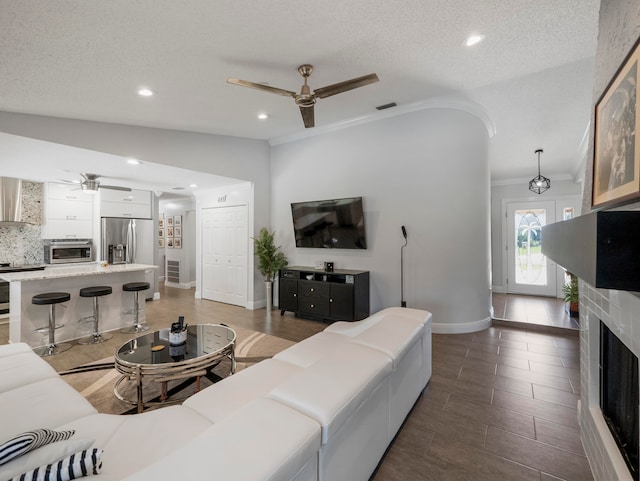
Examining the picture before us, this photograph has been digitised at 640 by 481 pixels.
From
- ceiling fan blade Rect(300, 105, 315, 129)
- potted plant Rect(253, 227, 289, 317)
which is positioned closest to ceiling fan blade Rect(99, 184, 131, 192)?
potted plant Rect(253, 227, 289, 317)

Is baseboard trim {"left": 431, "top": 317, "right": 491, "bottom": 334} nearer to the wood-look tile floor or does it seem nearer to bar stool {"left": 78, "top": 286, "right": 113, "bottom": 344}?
the wood-look tile floor

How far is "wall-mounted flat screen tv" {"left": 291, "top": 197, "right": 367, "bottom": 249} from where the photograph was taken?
4641 millimetres

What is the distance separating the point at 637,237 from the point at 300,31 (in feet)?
8.41

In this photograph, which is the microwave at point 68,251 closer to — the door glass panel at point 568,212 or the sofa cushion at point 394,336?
the sofa cushion at point 394,336

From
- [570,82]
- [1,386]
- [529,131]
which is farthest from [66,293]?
[529,131]

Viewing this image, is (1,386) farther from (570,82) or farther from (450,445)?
(570,82)

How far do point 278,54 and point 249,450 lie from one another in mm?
2996

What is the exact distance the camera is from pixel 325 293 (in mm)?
4566

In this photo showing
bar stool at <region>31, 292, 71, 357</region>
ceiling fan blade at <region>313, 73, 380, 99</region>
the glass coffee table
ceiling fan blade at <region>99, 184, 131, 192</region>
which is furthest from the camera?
ceiling fan blade at <region>99, 184, 131, 192</region>

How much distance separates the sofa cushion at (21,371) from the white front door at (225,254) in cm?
366

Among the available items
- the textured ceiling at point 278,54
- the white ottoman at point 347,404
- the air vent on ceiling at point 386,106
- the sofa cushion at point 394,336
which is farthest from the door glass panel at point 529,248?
the white ottoman at point 347,404

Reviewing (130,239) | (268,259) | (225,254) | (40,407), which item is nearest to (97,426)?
(40,407)

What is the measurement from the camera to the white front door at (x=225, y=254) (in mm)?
5797

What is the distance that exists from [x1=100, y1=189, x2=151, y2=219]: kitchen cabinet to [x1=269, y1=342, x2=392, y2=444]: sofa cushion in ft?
20.0
